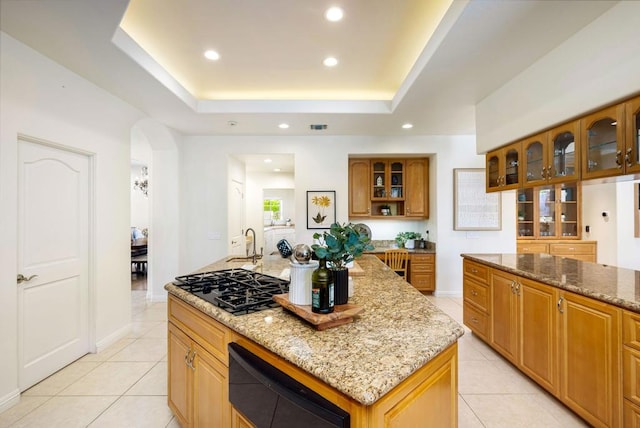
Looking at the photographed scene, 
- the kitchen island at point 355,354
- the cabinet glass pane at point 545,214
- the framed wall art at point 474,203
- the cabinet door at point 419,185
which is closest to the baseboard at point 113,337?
the kitchen island at point 355,354

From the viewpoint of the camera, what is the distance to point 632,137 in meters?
1.79

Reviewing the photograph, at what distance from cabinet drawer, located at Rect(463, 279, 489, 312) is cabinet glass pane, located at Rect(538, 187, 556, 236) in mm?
3351

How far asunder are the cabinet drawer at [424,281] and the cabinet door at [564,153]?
262cm

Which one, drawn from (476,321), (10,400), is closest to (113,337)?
(10,400)

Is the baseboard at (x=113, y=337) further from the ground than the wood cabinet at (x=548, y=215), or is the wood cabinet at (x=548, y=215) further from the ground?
the wood cabinet at (x=548, y=215)

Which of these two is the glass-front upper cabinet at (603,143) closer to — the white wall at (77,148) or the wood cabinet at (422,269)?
the wood cabinet at (422,269)

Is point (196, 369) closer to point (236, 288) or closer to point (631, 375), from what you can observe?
point (236, 288)

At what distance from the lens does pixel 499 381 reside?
241 cm

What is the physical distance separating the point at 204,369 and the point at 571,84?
10.2 feet

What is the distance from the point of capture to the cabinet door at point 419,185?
5098 mm

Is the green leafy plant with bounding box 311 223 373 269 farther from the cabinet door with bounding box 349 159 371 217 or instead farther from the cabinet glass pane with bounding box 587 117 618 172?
the cabinet door with bounding box 349 159 371 217

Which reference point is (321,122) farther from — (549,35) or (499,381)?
(499,381)

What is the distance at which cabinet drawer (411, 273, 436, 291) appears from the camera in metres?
4.73

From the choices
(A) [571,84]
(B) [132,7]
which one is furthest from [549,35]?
(B) [132,7]
